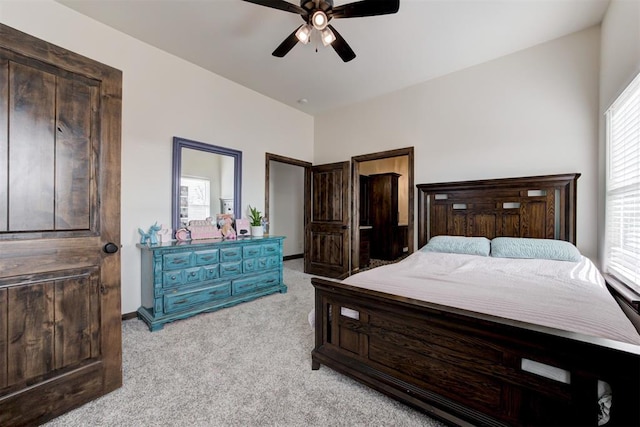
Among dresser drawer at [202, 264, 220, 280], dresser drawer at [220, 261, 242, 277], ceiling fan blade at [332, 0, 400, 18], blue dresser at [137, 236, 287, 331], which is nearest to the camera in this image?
ceiling fan blade at [332, 0, 400, 18]

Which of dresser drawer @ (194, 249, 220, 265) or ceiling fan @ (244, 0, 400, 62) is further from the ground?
ceiling fan @ (244, 0, 400, 62)

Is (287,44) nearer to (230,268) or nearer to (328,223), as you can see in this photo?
(230,268)

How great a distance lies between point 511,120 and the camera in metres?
3.17

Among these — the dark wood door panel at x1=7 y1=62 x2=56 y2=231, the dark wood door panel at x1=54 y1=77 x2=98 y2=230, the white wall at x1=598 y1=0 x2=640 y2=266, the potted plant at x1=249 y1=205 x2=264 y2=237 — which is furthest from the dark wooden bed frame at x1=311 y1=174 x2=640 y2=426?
the potted plant at x1=249 y1=205 x2=264 y2=237

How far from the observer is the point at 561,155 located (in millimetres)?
2881

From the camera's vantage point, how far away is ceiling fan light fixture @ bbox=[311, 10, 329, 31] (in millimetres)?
2092

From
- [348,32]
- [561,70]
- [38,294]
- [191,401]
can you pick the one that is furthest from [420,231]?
[38,294]

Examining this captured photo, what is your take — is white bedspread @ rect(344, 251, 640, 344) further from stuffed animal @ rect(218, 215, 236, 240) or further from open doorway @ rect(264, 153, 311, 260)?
open doorway @ rect(264, 153, 311, 260)

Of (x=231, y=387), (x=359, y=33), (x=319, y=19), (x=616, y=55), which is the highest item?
(x=359, y=33)

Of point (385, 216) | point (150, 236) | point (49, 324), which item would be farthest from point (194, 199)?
point (385, 216)

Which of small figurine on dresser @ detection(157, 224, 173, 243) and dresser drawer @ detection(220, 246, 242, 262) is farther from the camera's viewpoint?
dresser drawer @ detection(220, 246, 242, 262)

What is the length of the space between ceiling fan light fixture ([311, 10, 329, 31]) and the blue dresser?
2.44 meters

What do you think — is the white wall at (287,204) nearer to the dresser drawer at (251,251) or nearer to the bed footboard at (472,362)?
the dresser drawer at (251,251)

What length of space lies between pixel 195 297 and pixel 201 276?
0.23 m
